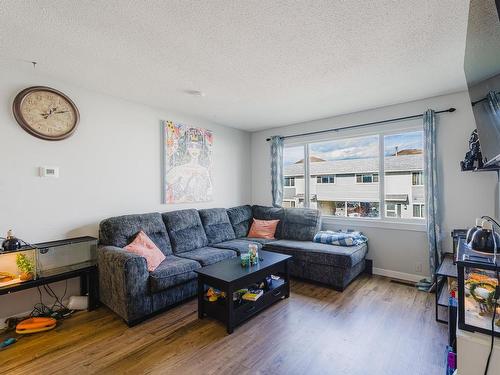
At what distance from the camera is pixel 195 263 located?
2.76 meters

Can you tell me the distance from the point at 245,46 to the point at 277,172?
2762mm

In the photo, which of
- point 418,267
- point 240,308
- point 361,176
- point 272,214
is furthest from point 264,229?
point 418,267

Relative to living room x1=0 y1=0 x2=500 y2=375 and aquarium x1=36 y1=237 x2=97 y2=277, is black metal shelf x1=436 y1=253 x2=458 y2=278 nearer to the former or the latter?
living room x1=0 y1=0 x2=500 y2=375

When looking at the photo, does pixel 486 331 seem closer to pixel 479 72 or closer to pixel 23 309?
pixel 479 72

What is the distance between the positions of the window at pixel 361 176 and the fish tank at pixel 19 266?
365 centimetres

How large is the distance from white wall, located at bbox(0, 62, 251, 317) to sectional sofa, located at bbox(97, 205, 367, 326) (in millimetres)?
342

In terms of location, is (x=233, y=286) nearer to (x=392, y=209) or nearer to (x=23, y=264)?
(x=23, y=264)

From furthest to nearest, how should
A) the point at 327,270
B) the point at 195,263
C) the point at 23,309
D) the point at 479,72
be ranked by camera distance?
the point at 327,270 < the point at 195,263 < the point at 23,309 < the point at 479,72

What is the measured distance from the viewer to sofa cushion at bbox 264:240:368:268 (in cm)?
300

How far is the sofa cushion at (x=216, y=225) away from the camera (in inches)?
147

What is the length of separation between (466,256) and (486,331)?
35 cm

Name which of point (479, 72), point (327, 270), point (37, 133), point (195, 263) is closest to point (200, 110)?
point (37, 133)

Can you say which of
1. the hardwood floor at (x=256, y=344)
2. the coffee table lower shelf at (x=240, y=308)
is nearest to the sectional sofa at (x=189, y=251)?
the hardwood floor at (x=256, y=344)

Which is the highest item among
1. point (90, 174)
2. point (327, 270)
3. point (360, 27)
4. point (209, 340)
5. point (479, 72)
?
point (360, 27)
